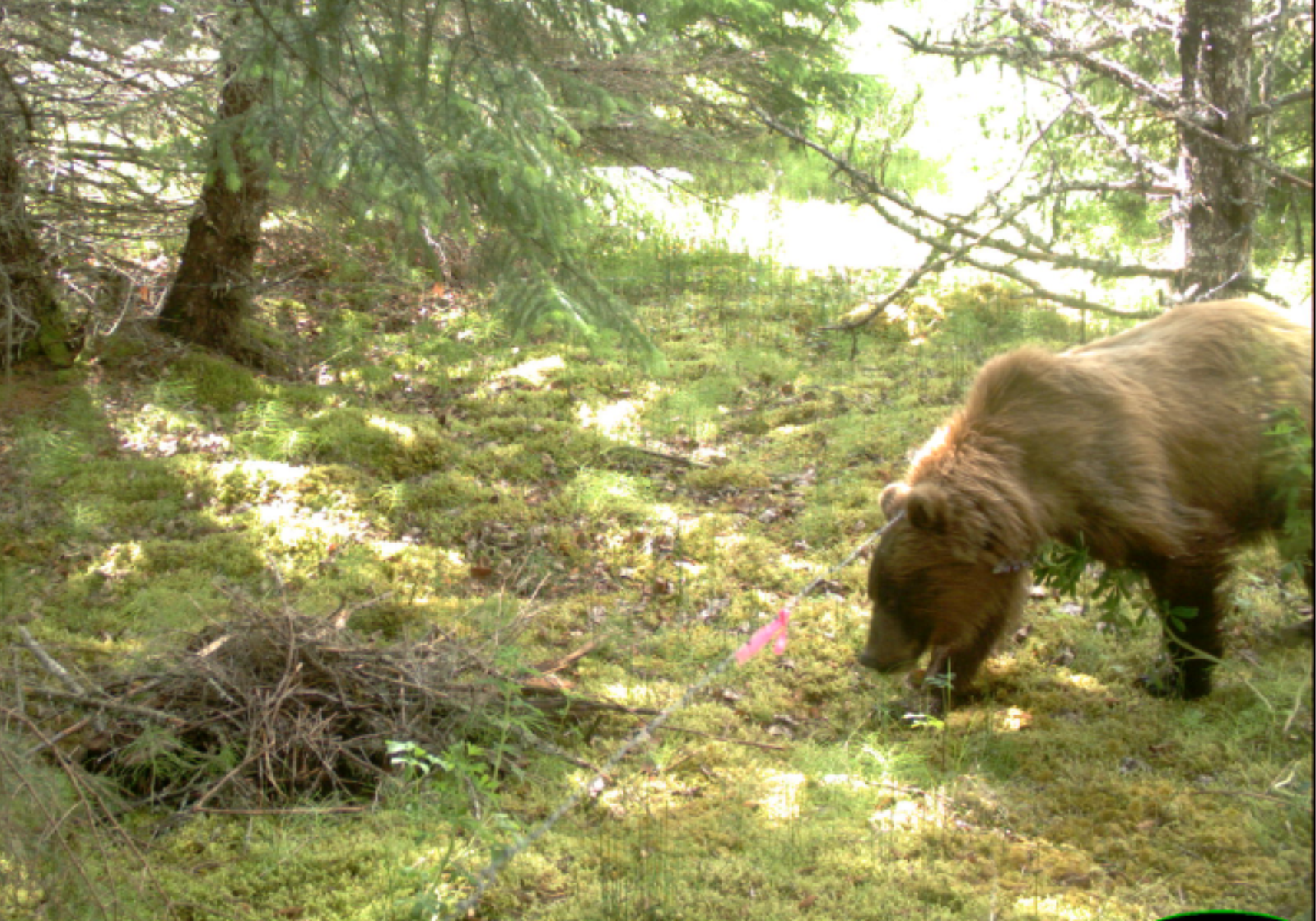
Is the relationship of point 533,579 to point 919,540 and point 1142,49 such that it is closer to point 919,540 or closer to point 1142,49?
point 919,540

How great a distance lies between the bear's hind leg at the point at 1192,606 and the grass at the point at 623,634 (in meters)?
0.20

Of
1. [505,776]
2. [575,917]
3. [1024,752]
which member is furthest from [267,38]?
[1024,752]

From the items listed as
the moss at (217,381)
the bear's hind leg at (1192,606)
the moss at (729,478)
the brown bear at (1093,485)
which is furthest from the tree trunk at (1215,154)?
the moss at (217,381)

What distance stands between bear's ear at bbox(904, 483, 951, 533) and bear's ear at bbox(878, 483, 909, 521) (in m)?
0.07

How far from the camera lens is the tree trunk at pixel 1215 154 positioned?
498cm

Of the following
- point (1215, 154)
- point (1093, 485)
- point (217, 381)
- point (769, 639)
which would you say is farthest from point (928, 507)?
point (217, 381)

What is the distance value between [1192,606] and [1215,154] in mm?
2705

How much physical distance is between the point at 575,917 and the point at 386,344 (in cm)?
761

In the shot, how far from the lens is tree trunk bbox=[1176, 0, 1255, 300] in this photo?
498cm

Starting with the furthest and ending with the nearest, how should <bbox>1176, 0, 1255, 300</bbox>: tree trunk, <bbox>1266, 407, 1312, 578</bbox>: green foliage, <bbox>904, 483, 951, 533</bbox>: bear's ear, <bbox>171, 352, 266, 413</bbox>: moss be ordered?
1. <bbox>171, 352, 266, 413</bbox>: moss
2. <bbox>1176, 0, 1255, 300</bbox>: tree trunk
3. <bbox>904, 483, 951, 533</bbox>: bear's ear
4. <bbox>1266, 407, 1312, 578</bbox>: green foliage

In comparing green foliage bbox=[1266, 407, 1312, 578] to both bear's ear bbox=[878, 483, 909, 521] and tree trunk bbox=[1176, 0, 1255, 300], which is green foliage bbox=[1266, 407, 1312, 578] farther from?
tree trunk bbox=[1176, 0, 1255, 300]

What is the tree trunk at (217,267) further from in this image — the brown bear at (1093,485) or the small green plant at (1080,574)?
the small green plant at (1080,574)

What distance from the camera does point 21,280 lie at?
7562mm

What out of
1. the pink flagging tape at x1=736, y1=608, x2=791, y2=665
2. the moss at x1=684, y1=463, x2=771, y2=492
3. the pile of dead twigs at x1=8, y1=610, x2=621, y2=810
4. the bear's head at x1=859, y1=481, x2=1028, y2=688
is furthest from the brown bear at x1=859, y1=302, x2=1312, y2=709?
the moss at x1=684, y1=463, x2=771, y2=492
